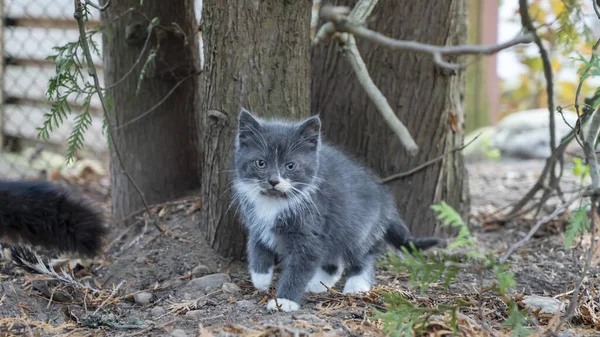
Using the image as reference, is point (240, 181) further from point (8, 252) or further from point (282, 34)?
point (8, 252)

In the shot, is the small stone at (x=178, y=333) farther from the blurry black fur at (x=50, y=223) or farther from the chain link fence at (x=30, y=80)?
the chain link fence at (x=30, y=80)

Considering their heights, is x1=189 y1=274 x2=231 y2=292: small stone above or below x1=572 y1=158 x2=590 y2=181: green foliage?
below

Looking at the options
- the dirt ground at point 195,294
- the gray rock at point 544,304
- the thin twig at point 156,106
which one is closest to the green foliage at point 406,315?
the dirt ground at point 195,294

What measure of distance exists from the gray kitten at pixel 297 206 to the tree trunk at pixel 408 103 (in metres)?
0.74

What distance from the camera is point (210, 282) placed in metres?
3.97

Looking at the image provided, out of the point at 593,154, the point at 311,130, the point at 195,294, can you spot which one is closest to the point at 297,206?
the point at 311,130

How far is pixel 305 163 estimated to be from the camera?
154 inches

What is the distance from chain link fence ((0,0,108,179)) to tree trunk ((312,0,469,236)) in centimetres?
392

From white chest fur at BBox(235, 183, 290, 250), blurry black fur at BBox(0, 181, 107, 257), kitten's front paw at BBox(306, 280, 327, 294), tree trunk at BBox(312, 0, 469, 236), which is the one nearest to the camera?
white chest fur at BBox(235, 183, 290, 250)

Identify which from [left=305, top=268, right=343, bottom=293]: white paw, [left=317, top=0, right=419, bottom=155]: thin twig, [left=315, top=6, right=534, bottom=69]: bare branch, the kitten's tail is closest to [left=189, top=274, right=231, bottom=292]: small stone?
[left=305, top=268, right=343, bottom=293]: white paw

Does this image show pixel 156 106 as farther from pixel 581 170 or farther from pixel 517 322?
pixel 581 170

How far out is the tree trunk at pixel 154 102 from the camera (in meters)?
4.79

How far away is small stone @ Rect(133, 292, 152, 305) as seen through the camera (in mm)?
3762

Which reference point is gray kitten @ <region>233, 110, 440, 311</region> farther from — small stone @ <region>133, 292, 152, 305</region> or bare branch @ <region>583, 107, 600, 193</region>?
bare branch @ <region>583, 107, 600, 193</region>
